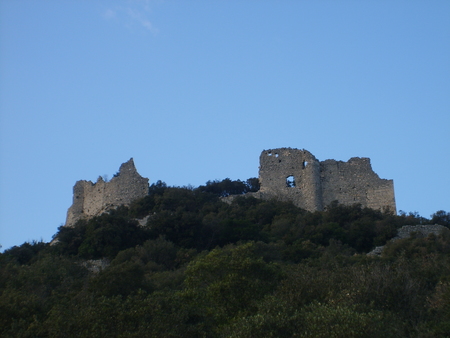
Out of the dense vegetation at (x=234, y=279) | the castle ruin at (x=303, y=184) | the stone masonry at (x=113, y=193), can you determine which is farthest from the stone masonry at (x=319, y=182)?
the stone masonry at (x=113, y=193)

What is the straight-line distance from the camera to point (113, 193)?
4009 cm

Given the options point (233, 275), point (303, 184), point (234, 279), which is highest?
point (303, 184)

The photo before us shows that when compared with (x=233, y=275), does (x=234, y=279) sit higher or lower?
lower

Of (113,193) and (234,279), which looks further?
(113,193)

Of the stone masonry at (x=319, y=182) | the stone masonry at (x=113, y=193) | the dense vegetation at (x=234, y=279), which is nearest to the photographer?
the dense vegetation at (x=234, y=279)

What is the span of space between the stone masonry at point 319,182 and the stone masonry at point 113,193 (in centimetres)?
699

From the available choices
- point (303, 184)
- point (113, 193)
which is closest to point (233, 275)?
point (303, 184)

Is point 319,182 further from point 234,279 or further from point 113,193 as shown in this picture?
point 234,279

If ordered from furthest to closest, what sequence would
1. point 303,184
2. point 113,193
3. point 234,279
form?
point 113,193, point 303,184, point 234,279

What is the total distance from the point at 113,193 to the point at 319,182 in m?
12.2

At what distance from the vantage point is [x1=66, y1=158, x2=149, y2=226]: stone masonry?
1564 inches

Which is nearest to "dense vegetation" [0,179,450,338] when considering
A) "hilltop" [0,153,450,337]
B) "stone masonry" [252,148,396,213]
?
"hilltop" [0,153,450,337]

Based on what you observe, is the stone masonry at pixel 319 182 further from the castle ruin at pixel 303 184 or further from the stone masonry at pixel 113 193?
the stone masonry at pixel 113 193

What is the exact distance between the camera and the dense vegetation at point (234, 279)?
1561 centimetres
